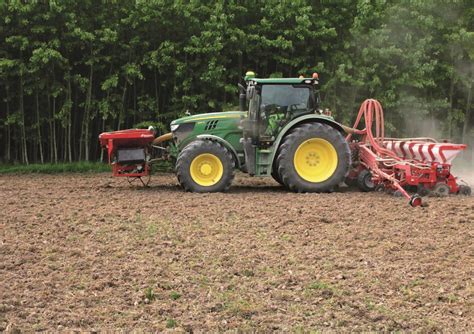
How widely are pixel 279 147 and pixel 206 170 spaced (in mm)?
1386

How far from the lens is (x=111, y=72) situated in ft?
62.0

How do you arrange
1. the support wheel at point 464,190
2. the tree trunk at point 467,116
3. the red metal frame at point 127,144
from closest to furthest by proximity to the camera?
1. the support wheel at point 464,190
2. the red metal frame at point 127,144
3. the tree trunk at point 467,116

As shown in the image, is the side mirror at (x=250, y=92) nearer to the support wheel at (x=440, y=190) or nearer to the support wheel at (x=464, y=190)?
the support wheel at (x=440, y=190)

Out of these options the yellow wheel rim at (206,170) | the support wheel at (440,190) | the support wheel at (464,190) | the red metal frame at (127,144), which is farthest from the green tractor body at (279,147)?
the support wheel at (464,190)

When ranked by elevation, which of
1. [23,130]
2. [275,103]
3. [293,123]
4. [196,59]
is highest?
[196,59]

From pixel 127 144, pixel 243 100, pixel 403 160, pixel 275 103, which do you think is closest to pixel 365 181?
pixel 403 160

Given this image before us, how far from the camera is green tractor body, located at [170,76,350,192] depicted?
12.3 meters

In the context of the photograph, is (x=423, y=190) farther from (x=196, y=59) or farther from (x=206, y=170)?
(x=196, y=59)

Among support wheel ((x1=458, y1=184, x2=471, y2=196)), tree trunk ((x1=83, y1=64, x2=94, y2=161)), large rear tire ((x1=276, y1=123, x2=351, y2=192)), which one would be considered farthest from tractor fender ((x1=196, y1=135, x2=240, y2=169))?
tree trunk ((x1=83, y1=64, x2=94, y2=161))

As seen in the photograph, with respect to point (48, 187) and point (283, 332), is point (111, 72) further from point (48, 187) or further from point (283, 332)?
point (283, 332)

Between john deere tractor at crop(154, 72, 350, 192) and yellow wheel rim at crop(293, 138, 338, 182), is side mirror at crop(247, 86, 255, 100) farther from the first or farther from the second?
yellow wheel rim at crop(293, 138, 338, 182)

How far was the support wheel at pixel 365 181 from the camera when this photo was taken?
12883mm

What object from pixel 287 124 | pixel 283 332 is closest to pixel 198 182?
pixel 287 124

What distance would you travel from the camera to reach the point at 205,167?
12.4m
